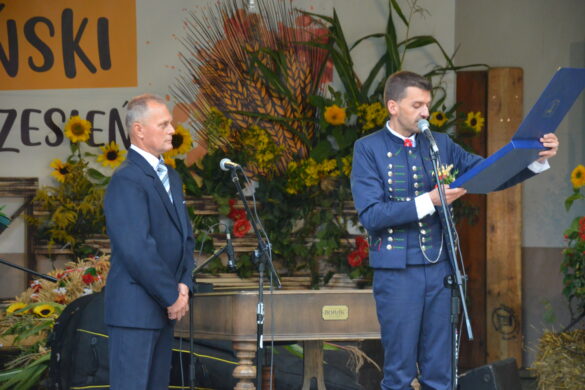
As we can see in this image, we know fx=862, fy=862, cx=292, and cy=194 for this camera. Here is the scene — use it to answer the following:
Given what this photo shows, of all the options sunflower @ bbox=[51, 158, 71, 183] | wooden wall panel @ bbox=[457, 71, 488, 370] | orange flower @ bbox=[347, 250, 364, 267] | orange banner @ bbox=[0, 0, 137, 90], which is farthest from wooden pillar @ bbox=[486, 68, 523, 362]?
sunflower @ bbox=[51, 158, 71, 183]

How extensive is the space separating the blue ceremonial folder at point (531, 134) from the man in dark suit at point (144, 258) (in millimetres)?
1137

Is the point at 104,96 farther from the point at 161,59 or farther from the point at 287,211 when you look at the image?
the point at 287,211

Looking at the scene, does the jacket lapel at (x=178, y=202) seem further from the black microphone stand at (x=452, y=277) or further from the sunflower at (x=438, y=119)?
the sunflower at (x=438, y=119)

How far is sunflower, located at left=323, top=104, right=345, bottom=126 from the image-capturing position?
602cm

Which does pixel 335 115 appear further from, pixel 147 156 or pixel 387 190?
pixel 147 156

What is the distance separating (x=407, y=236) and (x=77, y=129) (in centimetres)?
347

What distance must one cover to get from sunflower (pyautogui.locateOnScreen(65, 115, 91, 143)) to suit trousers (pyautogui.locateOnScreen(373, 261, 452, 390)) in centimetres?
341

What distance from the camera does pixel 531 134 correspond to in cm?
317

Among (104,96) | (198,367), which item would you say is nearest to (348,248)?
(198,367)

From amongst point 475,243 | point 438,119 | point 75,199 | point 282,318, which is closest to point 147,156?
point 282,318

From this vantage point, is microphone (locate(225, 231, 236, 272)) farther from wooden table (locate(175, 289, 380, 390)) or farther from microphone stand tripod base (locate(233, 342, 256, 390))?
microphone stand tripod base (locate(233, 342, 256, 390))

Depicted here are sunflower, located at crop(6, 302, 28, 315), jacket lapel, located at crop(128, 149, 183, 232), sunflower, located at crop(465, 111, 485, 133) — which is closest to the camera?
jacket lapel, located at crop(128, 149, 183, 232)

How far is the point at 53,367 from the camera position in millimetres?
4406

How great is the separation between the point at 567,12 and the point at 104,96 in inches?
150
